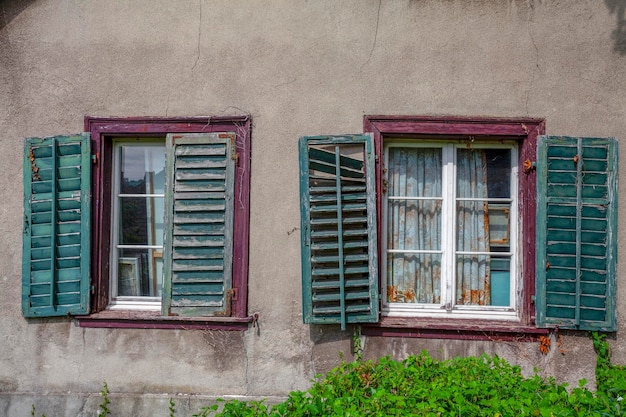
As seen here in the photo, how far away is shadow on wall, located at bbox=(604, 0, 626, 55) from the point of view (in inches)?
165

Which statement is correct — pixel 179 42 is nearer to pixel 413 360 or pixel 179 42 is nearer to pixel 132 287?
pixel 132 287

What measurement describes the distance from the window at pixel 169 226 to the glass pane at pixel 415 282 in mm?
1268

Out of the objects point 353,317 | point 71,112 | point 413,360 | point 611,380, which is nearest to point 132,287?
point 71,112

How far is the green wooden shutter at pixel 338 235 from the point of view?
4035 millimetres

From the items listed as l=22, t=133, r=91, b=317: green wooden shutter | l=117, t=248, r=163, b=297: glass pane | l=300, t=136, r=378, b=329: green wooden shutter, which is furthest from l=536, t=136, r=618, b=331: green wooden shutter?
l=22, t=133, r=91, b=317: green wooden shutter

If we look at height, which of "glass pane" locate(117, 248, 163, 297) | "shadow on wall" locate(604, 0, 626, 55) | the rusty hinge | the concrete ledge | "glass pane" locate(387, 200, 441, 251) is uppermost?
"shadow on wall" locate(604, 0, 626, 55)

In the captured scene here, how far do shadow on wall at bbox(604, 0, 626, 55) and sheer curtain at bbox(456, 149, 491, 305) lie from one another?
4.59 feet

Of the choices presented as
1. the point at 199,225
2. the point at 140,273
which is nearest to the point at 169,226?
the point at 199,225

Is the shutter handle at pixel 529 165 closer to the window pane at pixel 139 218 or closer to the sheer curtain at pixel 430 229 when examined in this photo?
the sheer curtain at pixel 430 229

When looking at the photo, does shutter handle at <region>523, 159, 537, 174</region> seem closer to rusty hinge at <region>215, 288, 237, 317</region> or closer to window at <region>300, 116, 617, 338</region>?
window at <region>300, 116, 617, 338</region>

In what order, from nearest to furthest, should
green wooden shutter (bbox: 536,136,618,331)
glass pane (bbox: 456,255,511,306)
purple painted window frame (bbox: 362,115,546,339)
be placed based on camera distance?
green wooden shutter (bbox: 536,136,618,331)
purple painted window frame (bbox: 362,115,546,339)
glass pane (bbox: 456,255,511,306)

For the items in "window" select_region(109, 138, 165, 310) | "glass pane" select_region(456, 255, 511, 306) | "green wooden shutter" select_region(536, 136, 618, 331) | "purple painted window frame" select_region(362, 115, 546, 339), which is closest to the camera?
"green wooden shutter" select_region(536, 136, 618, 331)

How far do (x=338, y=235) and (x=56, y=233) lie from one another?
93.6 inches

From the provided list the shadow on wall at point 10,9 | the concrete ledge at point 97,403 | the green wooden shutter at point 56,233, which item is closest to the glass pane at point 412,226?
the concrete ledge at point 97,403
